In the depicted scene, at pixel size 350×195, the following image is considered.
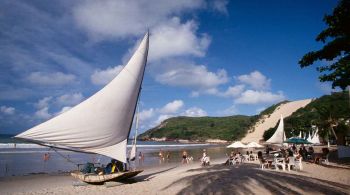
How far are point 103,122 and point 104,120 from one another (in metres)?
0.10

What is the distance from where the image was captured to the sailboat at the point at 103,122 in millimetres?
13109

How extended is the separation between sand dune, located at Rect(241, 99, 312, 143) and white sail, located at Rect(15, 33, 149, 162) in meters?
118

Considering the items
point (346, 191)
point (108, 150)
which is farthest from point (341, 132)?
point (108, 150)

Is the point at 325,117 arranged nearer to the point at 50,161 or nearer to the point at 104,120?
the point at 50,161

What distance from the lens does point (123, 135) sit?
14.9 meters

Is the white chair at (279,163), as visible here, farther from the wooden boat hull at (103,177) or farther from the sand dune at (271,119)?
the sand dune at (271,119)

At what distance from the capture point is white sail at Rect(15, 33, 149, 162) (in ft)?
43.0

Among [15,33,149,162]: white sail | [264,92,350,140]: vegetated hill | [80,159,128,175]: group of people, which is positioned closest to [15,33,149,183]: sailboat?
[15,33,149,162]: white sail

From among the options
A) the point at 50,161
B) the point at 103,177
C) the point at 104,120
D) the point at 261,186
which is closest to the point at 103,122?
the point at 104,120

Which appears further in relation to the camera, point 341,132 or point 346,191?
point 341,132

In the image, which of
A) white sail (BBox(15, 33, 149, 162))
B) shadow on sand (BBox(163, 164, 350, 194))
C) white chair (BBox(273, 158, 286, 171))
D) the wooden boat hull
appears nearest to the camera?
shadow on sand (BBox(163, 164, 350, 194))

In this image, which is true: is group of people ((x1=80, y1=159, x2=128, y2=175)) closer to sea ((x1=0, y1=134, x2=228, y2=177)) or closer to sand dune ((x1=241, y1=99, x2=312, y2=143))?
sea ((x1=0, y1=134, x2=228, y2=177))

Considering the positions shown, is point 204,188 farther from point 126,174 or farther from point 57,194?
point 57,194

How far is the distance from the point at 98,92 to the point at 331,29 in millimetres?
11537
